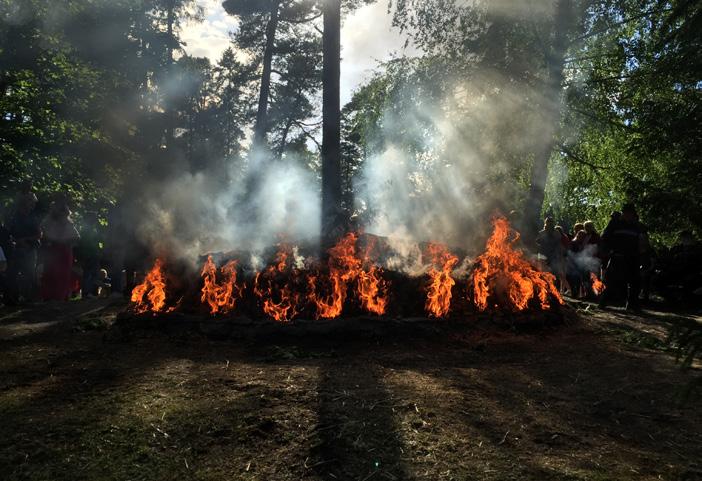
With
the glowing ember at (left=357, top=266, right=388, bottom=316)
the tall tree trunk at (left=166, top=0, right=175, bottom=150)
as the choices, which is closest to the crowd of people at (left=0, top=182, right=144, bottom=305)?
the glowing ember at (left=357, top=266, right=388, bottom=316)

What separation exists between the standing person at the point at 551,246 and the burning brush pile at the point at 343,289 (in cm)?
434

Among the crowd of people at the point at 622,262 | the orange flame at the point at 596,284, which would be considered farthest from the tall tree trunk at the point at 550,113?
the orange flame at the point at 596,284

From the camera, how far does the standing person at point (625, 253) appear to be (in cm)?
993

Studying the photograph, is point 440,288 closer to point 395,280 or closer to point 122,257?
point 395,280

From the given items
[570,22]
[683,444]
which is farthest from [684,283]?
[683,444]

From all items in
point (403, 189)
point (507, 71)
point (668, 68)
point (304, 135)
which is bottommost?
point (668, 68)

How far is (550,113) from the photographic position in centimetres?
1377

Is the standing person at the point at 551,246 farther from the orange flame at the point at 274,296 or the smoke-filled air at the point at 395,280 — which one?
the orange flame at the point at 274,296

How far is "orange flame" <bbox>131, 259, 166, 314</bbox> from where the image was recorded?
7691 millimetres

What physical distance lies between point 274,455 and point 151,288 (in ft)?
Result: 18.5

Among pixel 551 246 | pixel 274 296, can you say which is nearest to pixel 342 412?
pixel 274 296

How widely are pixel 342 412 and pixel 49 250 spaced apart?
9128 millimetres

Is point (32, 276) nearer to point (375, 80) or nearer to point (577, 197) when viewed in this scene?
point (375, 80)

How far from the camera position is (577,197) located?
65.8 ft
